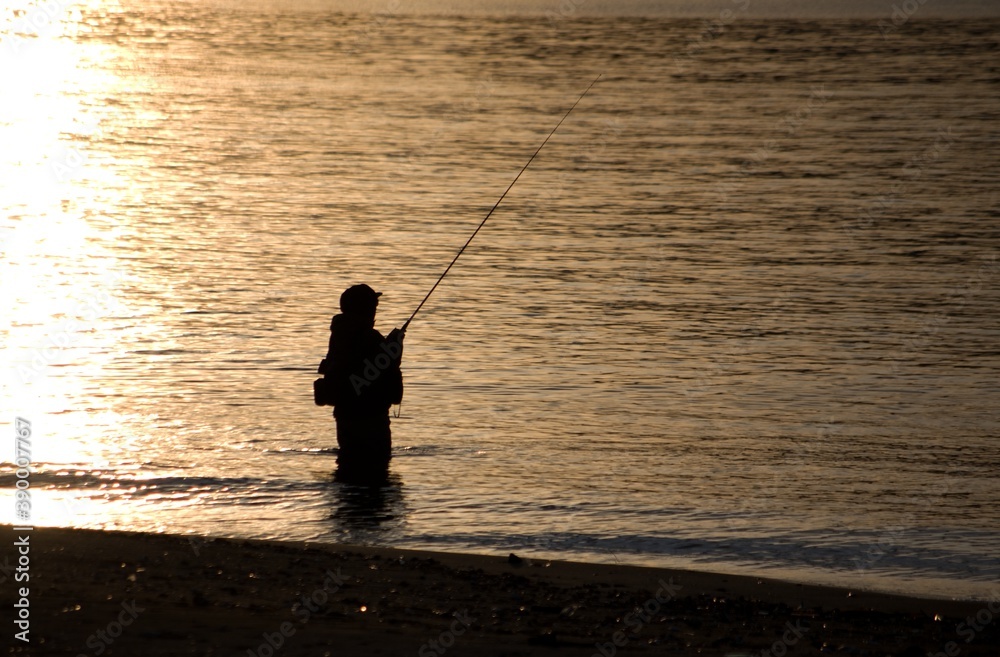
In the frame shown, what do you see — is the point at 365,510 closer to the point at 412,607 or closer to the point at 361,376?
the point at 361,376

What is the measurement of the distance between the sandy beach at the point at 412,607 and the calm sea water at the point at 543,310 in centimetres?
71

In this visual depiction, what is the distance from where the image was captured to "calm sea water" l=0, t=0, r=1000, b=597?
859cm

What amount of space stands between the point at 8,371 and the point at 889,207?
13.7 m

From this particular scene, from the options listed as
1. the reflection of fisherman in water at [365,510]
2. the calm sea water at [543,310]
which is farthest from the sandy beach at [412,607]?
the calm sea water at [543,310]

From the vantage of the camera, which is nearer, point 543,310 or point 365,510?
point 365,510

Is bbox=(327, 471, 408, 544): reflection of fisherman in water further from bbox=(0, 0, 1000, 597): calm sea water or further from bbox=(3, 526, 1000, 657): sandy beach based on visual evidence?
bbox=(3, 526, 1000, 657): sandy beach

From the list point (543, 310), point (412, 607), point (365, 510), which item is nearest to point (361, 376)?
point (365, 510)

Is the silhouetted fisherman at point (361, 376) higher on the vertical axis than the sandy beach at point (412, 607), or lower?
higher

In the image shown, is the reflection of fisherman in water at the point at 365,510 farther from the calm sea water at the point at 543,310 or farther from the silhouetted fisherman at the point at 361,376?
the silhouetted fisherman at the point at 361,376

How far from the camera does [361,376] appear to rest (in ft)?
28.8

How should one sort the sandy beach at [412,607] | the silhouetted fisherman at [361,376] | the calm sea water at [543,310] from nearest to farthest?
the sandy beach at [412,607], the calm sea water at [543,310], the silhouetted fisherman at [361,376]

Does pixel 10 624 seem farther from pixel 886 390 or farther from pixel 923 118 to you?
pixel 923 118

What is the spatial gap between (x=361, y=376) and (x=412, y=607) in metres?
2.77

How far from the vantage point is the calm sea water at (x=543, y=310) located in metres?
8.59
